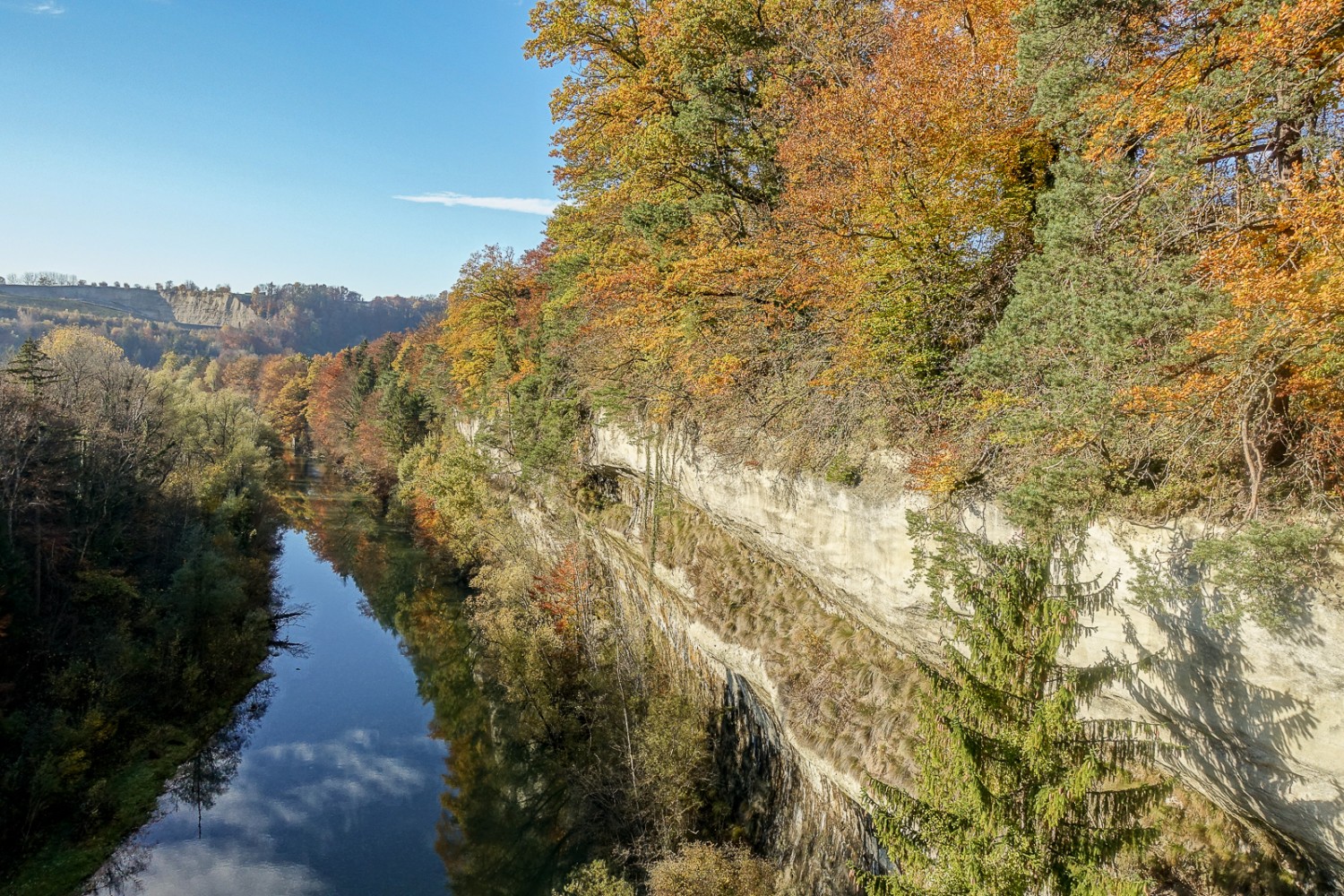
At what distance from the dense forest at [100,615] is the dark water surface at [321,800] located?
70.5 inches

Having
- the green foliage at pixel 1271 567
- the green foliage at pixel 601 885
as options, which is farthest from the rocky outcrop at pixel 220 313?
the green foliage at pixel 1271 567

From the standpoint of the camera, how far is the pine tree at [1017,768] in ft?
23.7

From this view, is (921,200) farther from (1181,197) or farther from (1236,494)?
(1236,494)

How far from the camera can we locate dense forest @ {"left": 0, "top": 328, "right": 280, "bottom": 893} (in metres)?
18.7

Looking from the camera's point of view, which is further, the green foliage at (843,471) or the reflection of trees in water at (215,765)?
the reflection of trees in water at (215,765)

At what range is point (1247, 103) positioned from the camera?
22.4 ft

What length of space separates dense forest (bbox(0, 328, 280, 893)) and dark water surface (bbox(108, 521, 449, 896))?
179 centimetres

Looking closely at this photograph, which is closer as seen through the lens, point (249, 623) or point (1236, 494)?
point (1236, 494)

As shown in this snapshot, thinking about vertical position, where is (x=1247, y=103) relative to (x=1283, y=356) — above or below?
above

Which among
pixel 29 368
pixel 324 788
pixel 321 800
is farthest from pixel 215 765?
pixel 29 368

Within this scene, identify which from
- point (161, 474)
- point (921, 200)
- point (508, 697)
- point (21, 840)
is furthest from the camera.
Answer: point (161, 474)

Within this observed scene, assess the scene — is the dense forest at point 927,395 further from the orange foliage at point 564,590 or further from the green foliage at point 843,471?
the orange foliage at point 564,590

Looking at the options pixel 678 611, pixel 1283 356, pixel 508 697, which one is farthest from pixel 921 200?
pixel 508 697

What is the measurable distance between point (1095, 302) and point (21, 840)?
2751 centimetres
